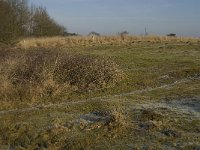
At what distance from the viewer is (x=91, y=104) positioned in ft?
42.5

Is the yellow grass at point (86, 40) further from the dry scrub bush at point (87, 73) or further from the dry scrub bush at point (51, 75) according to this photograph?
the dry scrub bush at point (87, 73)

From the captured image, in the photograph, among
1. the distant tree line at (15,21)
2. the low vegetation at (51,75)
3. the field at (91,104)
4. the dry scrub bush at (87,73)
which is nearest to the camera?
the field at (91,104)

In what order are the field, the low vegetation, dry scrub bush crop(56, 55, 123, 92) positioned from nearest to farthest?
1. the field
2. the low vegetation
3. dry scrub bush crop(56, 55, 123, 92)

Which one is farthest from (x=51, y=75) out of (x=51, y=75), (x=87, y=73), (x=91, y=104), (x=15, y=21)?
(x=15, y=21)

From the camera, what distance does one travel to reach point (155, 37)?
5106 centimetres

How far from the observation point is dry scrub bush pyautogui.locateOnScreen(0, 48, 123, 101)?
14273 mm

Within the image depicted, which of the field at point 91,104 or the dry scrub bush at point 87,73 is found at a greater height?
the dry scrub bush at point 87,73

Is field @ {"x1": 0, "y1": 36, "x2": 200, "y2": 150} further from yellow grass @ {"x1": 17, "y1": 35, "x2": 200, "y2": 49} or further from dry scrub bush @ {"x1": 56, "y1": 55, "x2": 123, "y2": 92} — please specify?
yellow grass @ {"x1": 17, "y1": 35, "x2": 200, "y2": 49}

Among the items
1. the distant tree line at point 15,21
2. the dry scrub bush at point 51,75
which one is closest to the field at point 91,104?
the dry scrub bush at point 51,75

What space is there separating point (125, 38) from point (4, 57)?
33.7 meters

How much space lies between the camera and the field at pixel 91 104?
9.87 m

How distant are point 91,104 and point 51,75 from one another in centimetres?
260

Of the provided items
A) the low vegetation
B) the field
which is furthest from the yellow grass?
the low vegetation

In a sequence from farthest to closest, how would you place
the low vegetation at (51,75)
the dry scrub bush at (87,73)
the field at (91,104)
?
the dry scrub bush at (87,73), the low vegetation at (51,75), the field at (91,104)
